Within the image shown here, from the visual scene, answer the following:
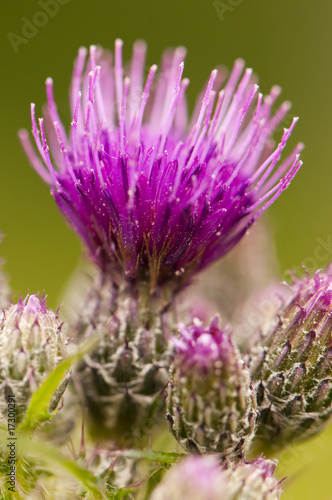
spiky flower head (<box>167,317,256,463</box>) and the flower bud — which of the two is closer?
spiky flower head (<box>167,317,256,463</box>)

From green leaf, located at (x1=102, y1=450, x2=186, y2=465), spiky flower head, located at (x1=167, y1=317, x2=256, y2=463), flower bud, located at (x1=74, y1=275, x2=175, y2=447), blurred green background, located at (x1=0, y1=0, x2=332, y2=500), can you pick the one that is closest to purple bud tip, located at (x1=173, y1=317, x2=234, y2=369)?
spiky flower head, located at (x1=167, y1=317, x2=256, y2=463)

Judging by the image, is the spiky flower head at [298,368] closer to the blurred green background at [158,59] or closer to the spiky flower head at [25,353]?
the spiky flower head at [25,353]

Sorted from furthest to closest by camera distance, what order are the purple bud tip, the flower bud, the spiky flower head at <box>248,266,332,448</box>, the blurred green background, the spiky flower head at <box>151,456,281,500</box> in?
1. the blurred green background
2. the flower bud
3. the spiky flower head at <box>248,266,332,448</box>
4. the purple bud tip
5. the spiky flower head at <box>151,456,281,500</box>

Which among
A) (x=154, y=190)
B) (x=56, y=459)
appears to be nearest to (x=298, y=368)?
(x=154, y=190)

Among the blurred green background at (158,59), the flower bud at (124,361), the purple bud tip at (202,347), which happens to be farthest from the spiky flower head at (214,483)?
the blurred green background at (158,59)

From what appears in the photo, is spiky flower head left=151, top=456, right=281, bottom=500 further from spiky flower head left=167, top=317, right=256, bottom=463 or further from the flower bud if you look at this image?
the flower bud

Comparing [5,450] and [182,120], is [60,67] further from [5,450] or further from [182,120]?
[5,450]
